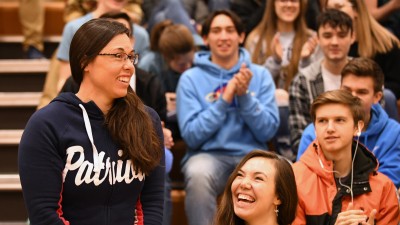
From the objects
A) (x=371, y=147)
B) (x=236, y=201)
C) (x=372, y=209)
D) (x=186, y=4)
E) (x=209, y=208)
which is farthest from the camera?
(x=186, y=4)

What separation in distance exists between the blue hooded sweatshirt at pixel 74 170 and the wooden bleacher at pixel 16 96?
1.83 metres

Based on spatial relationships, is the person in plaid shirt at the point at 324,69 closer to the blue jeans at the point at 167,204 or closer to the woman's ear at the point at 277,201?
the blue jeans at the point at 167,204

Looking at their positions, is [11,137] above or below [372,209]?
below

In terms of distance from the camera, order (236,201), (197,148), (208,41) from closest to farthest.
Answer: (236,201)
(197,148)
(208,41)

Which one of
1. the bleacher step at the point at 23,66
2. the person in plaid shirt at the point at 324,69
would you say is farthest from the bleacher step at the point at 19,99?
the person in plaid shirt at the point at 324,69

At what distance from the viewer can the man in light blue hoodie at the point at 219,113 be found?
156 inches

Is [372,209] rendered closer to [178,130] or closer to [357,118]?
[357,118]

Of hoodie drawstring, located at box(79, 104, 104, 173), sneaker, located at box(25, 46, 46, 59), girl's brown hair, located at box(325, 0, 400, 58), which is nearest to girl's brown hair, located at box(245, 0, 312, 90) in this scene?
girl's brown hair, located at box(325, 0, 400, 58)

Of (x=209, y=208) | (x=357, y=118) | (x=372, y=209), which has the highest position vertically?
(x=357, y=118)

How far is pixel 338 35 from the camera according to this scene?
4.25m

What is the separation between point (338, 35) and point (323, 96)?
113 centimetres

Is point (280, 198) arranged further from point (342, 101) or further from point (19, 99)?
point (19, 99)

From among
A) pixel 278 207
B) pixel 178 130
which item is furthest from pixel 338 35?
pixel 278 207

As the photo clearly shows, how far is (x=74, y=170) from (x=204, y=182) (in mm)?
1685
